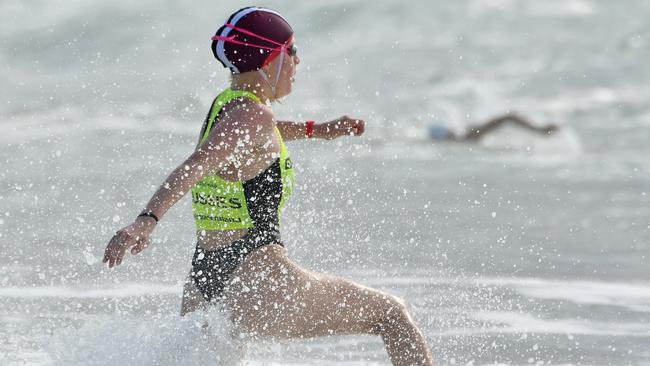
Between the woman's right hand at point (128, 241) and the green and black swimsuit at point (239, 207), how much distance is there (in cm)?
66

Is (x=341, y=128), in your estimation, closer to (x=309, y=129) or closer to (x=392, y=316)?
(x=309, y=129)

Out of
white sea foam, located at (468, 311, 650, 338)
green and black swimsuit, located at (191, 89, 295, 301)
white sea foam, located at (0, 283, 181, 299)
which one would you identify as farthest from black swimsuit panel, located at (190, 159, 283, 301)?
white sea foam, located at (0, 283, 181, 299)

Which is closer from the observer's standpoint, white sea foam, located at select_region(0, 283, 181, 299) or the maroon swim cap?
the maroon swim cap

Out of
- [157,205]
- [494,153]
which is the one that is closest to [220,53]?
[157,205]

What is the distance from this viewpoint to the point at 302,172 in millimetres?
14086

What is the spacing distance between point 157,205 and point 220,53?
3.05ft

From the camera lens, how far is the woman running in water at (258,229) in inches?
205

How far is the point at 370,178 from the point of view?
13.8 m

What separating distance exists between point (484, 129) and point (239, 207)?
1323cm

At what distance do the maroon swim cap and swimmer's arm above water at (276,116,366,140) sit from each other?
1.86 feet

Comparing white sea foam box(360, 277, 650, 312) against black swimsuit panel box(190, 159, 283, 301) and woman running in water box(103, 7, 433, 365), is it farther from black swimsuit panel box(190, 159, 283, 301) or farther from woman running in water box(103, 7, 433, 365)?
black swimsuit panel box(190, 159, 283, 301)

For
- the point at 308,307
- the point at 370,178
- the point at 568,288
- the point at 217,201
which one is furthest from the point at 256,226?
the point at 370,178

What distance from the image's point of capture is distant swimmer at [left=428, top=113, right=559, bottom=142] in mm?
17719

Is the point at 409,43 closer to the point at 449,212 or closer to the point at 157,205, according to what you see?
the point at 449,212
